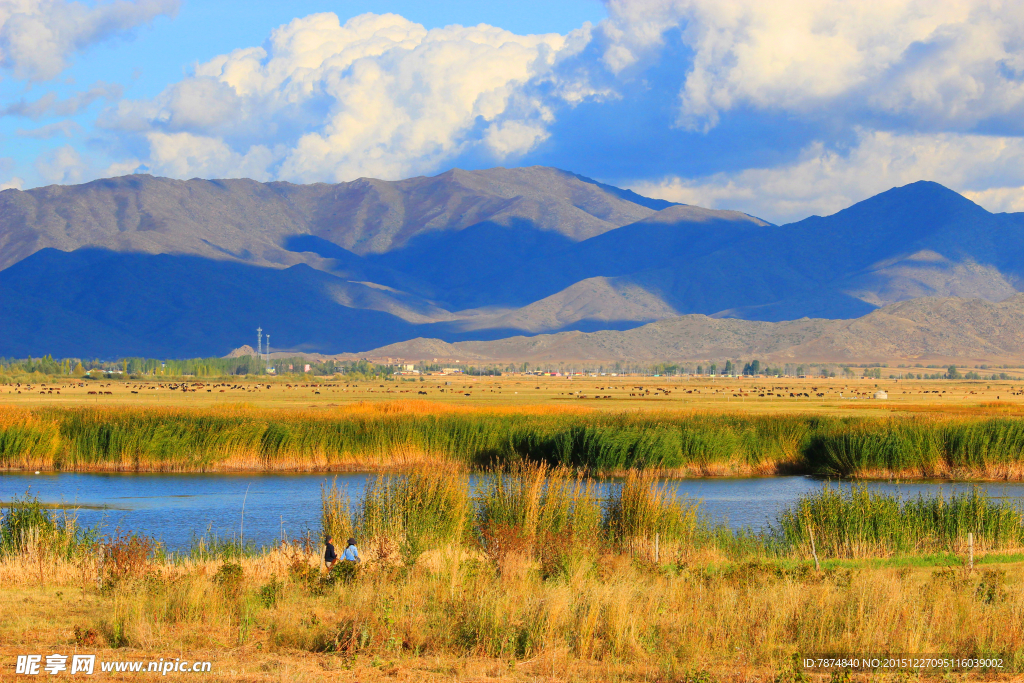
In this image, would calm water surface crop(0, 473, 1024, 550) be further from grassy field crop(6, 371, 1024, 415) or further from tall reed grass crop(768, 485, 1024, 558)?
grassy field crop(6, 371, 1024, 415)

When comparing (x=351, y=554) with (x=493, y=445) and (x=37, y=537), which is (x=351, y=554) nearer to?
(x=37, y=537)

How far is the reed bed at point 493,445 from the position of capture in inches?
1497

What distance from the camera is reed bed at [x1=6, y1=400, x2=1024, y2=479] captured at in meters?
38.0

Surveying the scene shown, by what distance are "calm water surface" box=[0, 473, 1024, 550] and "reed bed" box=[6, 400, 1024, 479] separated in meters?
1.01

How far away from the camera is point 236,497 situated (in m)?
33.2

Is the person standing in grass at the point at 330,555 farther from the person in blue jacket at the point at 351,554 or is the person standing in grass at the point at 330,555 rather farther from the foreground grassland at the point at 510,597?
the foreground grassland at the point at 510,597

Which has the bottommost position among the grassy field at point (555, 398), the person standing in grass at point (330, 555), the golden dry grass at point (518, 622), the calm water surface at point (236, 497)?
the calm water surface at point (236, 497)

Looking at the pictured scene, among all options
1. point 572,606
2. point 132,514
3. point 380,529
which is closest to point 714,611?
point 572,606

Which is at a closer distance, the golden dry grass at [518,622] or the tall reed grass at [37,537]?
the golden dry grass at [518,622]

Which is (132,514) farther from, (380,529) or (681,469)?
(681,469)

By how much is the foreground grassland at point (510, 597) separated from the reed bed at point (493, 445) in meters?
16.5

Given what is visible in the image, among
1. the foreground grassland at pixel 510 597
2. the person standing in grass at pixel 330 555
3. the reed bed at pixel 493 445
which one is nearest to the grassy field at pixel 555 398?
the reed bed at pixel 493 445

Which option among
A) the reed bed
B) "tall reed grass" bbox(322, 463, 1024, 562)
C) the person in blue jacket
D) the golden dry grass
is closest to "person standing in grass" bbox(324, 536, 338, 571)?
the person in blue jacket

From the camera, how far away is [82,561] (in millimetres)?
18156
